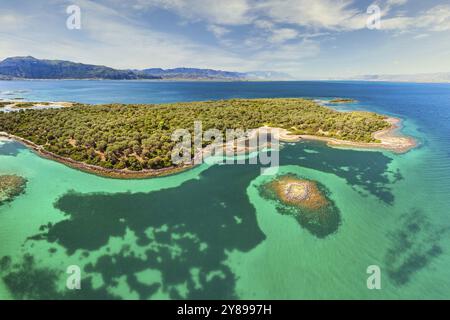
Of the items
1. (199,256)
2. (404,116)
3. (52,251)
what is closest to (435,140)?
(404,116)

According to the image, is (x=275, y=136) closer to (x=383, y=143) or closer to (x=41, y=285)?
(x=383, y=143)

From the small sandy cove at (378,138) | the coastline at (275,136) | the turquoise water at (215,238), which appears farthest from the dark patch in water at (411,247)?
the coastline at (275,136)

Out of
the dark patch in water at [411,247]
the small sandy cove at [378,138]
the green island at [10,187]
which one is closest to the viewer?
the dark patch in water at [411,247]

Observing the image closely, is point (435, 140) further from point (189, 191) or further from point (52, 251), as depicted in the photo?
point (52, 251)

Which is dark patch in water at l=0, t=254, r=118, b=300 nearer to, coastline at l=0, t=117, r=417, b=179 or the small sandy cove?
coastline at l=0, t=117, r=417, b=179

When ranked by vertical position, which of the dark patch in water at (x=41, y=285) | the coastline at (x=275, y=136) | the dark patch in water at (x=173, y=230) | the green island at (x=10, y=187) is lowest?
the dark patch in water at (x=41, y=285)

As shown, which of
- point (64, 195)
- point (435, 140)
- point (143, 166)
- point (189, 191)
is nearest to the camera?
point (64, 195)

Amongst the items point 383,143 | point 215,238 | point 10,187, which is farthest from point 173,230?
point 383,143

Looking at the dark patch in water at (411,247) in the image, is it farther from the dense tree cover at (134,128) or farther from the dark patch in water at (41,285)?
the dense tree cover at (134,128)
